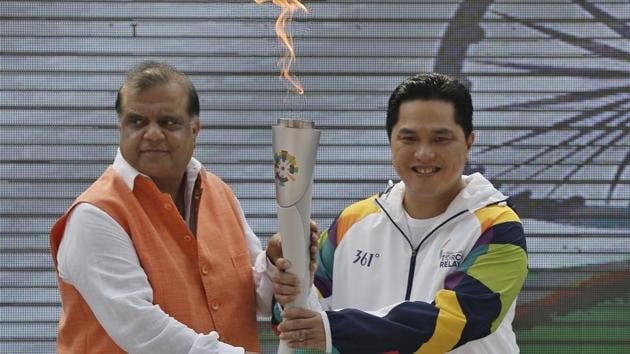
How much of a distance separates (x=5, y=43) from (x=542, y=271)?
2892 mm

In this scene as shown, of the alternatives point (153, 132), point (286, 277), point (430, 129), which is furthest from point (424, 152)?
point (153, 132)

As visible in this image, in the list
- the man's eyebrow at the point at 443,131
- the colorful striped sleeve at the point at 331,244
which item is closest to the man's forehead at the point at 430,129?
the man's eyebrow at the point at 443,131

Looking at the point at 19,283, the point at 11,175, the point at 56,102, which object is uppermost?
the point at 56,102

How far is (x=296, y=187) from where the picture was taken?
9.55 feet

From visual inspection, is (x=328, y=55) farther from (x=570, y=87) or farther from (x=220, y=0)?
(x=570, y=87)

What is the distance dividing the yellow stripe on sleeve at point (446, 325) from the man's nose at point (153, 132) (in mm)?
868

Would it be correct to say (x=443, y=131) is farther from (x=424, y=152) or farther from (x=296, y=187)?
(x=296, y=187)

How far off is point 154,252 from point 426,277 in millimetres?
757

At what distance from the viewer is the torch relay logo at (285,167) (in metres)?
2.89

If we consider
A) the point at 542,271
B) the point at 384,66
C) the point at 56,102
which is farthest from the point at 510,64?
the point at 56,102

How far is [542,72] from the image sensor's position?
18.2ft

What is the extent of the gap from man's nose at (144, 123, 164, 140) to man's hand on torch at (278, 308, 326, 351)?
1.91 feet

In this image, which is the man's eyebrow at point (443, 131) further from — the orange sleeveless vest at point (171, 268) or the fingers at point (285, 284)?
the orange sleeveless vest at point (171, 268)

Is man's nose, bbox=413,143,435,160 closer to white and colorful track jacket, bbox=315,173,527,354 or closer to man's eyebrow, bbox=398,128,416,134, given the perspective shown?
man's eyebrow, bbox=398,128,416,134
